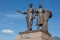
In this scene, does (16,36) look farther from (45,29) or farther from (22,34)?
(45,29)

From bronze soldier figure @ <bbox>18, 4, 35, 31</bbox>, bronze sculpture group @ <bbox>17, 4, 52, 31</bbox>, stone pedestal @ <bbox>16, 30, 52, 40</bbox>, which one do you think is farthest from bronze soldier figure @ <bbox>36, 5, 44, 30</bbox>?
stone pedestal @ <bbox>16, 30, 52, 40</bbox>

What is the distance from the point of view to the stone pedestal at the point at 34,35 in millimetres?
16823

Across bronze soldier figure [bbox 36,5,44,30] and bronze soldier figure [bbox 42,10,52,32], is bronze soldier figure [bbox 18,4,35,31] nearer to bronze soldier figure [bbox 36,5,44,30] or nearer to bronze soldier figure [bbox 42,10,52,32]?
bronze soldier figure [bbox 36,5,44,30]

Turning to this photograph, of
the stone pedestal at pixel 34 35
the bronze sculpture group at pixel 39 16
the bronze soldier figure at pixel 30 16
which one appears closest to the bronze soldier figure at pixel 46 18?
the bronze sculpture group at pixel 39 16

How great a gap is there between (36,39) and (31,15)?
7.39 ft

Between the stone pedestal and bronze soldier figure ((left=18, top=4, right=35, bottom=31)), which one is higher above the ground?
bronze soldier figure ((left=18, top=4, right=35, bottom=31))

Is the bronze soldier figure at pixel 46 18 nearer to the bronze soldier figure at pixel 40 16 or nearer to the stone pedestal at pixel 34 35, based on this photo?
the bronze soldier figure at pixel 40 16

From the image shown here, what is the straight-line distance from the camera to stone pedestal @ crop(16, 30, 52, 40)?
662 inches

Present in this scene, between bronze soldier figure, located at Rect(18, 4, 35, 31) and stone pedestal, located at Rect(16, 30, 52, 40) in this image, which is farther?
bronze soldier figure, located at Rect(18, 4, 35, 31)

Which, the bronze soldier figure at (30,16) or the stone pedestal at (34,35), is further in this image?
the bronze soldier figure at (30,16)

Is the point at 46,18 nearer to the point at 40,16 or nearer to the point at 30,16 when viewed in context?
the point at 40,16

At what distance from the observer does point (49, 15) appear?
1834cm

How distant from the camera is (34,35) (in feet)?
55.8

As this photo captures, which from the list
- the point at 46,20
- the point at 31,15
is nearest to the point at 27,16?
the point at 31,15
